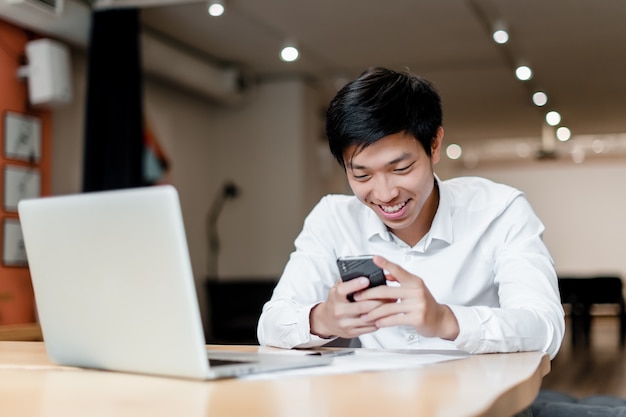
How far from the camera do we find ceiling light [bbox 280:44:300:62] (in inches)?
276

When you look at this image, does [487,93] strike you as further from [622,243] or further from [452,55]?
[622,243]

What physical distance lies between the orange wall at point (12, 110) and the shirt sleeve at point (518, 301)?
168 inches

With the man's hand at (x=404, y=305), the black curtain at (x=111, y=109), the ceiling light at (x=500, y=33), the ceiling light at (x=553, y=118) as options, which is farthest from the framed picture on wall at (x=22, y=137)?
the ceiling light at (x=553, y=118)

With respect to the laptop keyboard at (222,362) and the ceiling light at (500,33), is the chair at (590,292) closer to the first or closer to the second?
the ceiling light at (500,33)

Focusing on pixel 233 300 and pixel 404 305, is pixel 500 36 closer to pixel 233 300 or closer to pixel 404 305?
pixel 233 300

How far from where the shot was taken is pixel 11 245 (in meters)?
5.35

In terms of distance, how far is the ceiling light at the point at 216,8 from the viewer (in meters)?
5.73

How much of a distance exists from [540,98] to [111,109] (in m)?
5.38

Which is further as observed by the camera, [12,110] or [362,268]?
[12,110]

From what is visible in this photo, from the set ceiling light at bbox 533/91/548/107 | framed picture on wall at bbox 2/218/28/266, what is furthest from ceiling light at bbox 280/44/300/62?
ceiling light at bbox 533/91/548/107

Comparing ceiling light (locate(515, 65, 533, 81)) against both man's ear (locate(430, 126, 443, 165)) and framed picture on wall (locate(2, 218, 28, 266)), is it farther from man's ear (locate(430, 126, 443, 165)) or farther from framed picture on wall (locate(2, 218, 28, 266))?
man's ear (locate(430, 126, 443, 165))

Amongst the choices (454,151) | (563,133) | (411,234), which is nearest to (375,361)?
(411,234)

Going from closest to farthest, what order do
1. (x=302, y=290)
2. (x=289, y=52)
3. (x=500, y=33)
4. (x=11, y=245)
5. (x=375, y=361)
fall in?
1. (x=375, y=361)
2. (x=302, y=290)
3. (x=11, y=245)
4. (x=500, y=33)
5. (x=289, y=52)

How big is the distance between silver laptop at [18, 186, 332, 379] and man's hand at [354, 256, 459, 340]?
0.12m
